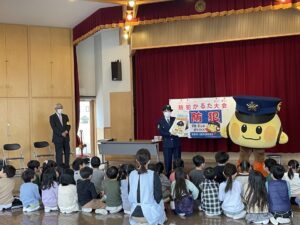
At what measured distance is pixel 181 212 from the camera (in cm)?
534

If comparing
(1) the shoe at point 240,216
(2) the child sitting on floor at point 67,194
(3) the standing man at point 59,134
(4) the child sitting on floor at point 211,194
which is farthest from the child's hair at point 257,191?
(3) the standing man at point 59,134

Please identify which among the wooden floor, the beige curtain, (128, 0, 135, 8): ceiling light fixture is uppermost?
(128, 0, 135, 8): ceiling light fixture

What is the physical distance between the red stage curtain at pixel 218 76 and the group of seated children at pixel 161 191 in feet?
13.4

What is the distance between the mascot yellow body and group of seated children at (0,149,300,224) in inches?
43.9

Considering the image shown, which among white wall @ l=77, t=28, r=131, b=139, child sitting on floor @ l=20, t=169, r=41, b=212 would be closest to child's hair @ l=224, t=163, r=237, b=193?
child sitting on floor @ l=20, t=169, r=41, b=212

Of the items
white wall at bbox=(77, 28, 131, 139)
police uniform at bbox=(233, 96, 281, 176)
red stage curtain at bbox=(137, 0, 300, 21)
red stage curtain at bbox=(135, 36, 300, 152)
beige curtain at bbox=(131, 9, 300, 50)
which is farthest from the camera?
white wall at bbox=(77, 28, 131, 139)

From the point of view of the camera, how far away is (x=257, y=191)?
474 cm

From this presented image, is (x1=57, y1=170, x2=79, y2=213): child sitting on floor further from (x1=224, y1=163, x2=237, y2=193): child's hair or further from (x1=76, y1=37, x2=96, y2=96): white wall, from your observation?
(x1=76, y1=37, x2=96, y2=96): white wall

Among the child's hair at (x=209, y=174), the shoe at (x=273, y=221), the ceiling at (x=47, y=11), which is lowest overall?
the shoe at (x=273, y=221)

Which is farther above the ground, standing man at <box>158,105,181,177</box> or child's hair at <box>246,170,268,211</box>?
standing man at <box>158,105,181,177</box>

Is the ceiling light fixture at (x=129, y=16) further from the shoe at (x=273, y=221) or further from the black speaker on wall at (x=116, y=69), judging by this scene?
the shoe at (x=273, y=221)

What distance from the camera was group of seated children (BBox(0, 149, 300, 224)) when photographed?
15.5 ft

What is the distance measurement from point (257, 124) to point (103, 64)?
220 inches

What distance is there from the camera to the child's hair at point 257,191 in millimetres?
4723
